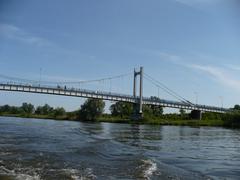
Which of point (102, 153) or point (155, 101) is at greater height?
point (155, 101)

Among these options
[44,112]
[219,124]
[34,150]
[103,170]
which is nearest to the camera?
[103,170]

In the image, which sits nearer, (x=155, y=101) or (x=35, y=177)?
(x=35, y=177)

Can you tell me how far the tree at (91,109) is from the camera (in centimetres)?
10731

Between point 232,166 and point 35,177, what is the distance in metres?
8.70

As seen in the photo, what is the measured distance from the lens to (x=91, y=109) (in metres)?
108

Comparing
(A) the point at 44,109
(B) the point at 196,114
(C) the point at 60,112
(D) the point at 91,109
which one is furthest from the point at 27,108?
(B) the point at 196,114

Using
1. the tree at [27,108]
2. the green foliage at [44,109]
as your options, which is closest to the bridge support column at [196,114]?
the green foliage at [44,109]

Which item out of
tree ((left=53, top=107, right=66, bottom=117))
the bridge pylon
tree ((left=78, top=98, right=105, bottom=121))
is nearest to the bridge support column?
the bridge pylon

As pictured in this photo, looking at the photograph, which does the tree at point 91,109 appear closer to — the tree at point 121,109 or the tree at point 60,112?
the tree at point 121,109

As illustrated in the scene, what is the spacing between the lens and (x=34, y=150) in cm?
1889

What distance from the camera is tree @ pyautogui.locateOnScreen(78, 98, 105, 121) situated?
10731 centimetres

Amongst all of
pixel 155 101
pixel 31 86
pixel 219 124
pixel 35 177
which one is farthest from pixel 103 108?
pixel 35 177

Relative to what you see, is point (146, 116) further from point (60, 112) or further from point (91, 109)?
point (60, 112)

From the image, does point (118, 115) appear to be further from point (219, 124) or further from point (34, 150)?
point (34, 150)
